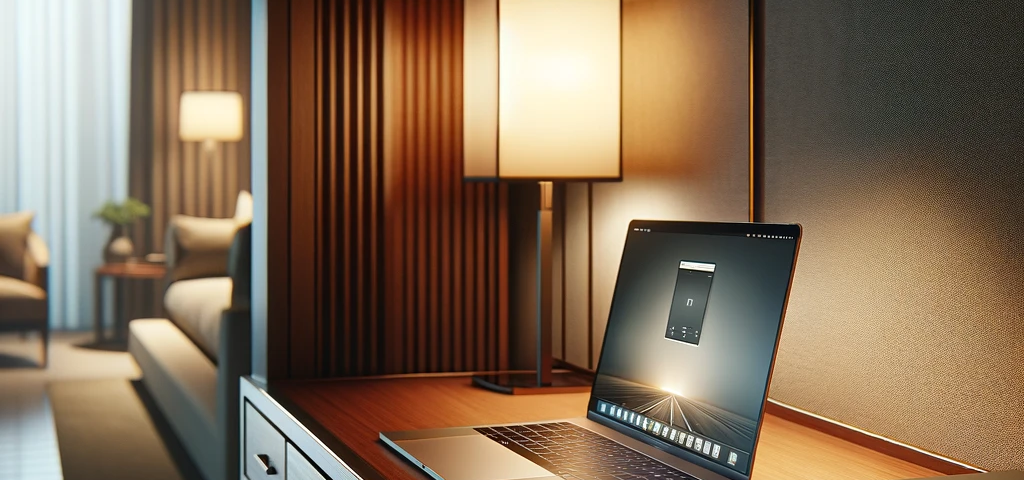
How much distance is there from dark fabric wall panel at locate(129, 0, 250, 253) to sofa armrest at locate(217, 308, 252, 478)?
61.4 inches

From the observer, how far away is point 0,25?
10.8ft

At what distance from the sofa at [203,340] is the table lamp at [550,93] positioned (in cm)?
74

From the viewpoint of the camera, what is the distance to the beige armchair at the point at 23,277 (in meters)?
3.07

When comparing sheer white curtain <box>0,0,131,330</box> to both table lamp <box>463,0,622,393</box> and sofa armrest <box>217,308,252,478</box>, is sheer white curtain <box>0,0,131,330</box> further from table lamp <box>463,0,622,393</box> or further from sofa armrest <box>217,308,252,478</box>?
table lamp <box>463,0,622,393</box>

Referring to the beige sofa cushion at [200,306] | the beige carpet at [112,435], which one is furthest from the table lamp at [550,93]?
the beige carpet at [112,435]

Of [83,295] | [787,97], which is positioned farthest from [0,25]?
[787,97]

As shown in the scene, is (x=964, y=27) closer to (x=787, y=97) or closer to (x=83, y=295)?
(x=787, y=97)

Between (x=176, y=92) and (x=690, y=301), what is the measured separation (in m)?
3.03

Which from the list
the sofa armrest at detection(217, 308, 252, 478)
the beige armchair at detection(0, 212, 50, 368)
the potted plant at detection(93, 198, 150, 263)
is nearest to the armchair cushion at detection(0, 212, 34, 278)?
the beige armchair at detection(0, 212, 50, 368)

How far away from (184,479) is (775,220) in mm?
2039

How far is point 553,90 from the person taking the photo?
4.30ft

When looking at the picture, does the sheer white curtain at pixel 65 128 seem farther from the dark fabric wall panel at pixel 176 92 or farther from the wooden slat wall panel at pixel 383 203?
the wooden slat wall panel at pixel 383 203

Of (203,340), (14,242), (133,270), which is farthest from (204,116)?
(203,340)

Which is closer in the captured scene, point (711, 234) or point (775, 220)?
point (711, 234)
